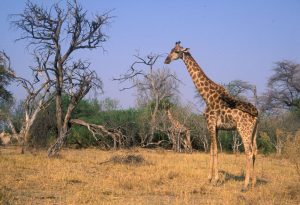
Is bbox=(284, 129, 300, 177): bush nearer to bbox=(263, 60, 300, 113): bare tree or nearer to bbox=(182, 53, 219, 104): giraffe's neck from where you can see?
bbox=(182, 53, 219, 104): giraffe's neck

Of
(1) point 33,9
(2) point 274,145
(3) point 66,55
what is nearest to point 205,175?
(3) point 66,55

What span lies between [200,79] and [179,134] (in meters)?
13.2

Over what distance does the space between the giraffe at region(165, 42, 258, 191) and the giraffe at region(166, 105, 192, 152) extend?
1221 centimetres

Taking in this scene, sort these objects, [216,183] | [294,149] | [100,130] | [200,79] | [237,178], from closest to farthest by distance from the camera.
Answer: [294,149]
[216,183]
[200,79]
[237,178]
[100,130]

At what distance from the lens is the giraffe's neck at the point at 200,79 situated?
453 inches

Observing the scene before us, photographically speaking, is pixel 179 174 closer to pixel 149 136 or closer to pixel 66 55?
pixel 66 55

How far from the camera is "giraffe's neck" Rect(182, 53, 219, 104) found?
37.8ft

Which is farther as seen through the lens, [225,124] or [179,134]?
[179,134]

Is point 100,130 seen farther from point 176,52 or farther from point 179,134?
point 176,52

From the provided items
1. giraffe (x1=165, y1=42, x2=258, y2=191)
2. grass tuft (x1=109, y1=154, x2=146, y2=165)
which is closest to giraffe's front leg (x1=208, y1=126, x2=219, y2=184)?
giraffe (x1=165, y1=42, x2=258, y2=191)

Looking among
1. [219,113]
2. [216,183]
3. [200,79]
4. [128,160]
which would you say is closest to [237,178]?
[216,183]

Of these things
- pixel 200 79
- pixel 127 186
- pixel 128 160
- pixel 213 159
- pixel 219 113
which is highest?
pixel 200 79

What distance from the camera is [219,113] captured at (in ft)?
36.1

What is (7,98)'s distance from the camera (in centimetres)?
2791
